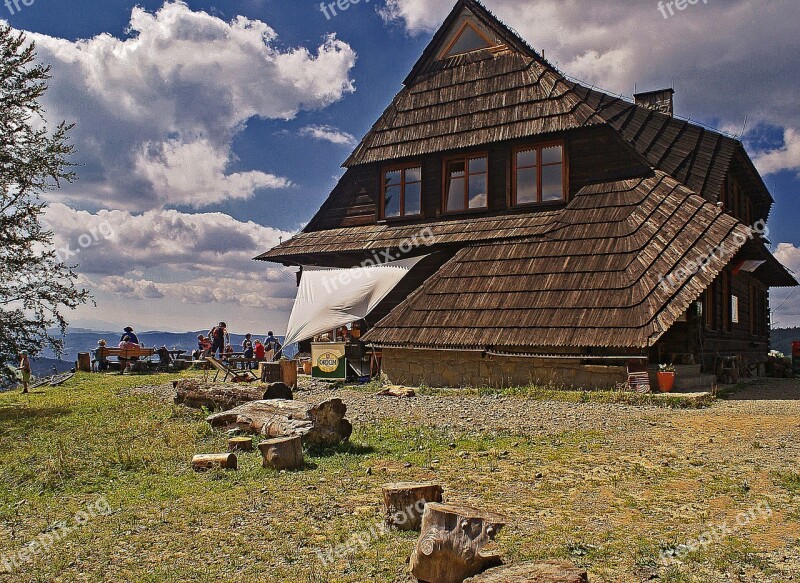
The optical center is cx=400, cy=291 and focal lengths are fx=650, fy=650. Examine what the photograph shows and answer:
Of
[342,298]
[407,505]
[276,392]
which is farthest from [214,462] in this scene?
[342,298]

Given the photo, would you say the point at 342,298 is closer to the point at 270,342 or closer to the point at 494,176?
the point at 494,176

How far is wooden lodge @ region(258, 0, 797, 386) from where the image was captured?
14891mm

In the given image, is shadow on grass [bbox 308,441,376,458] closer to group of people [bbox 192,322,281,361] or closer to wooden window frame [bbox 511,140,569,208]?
wooden window frame [bbox 511,140,569,208]

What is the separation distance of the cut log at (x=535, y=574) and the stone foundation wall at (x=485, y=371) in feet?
35.1

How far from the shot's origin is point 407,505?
228 inches

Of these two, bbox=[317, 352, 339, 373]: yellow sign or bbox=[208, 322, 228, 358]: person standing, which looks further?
bbox=[208, 322, 228, 358]: person standing

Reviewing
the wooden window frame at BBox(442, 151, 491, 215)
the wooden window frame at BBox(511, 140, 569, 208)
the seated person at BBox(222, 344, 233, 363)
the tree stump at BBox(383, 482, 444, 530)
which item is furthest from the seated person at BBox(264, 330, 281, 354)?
the tree stump at BBox(383, 482, 444, 530)

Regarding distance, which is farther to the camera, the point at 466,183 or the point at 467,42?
the point at 467,42

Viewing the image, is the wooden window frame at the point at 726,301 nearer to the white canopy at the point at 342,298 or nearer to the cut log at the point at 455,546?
the white canopy at the point at 342,298

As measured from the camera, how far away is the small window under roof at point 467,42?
22.1 meters

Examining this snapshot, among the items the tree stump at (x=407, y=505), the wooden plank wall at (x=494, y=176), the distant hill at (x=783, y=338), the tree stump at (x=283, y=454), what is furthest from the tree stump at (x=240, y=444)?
the distant hill at (x=783, y=338)

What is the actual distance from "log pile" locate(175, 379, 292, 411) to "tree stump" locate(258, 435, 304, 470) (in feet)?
9.19

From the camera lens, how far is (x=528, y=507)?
6254 mm

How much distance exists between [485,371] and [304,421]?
7.63 metres
